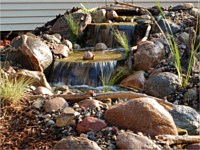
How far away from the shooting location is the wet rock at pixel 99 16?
8094 millimetres

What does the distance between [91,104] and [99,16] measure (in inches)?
194

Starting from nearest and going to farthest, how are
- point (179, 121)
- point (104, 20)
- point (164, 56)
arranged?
1. point (179, 121)
2. point (164, 56)
3. point (104, 20)

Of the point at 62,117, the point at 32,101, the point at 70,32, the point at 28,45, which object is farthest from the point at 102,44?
the point at 62,117

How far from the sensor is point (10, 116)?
3.32 metres

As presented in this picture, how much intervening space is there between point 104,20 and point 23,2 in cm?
161

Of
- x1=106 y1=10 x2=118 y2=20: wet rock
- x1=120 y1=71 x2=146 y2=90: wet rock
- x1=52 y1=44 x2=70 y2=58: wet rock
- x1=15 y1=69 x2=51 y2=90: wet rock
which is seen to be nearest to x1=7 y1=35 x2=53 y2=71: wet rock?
x1=52 y1=44 x2=70 y2=58: wet rock

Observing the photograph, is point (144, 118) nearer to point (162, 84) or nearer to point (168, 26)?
point (162, 84)

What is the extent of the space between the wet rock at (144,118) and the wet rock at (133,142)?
8.2 inches

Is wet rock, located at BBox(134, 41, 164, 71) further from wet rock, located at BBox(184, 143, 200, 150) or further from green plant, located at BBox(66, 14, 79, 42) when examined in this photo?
wet rock, located at BBox(184, 143, 200, 150)

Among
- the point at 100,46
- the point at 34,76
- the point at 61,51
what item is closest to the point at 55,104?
the point at 34,76

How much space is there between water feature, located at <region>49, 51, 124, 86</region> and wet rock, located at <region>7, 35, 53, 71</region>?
0.19m

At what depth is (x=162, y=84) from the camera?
4.69 m

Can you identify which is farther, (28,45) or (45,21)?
(45,21)

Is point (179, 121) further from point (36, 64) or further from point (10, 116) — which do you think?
point (36, 64)
